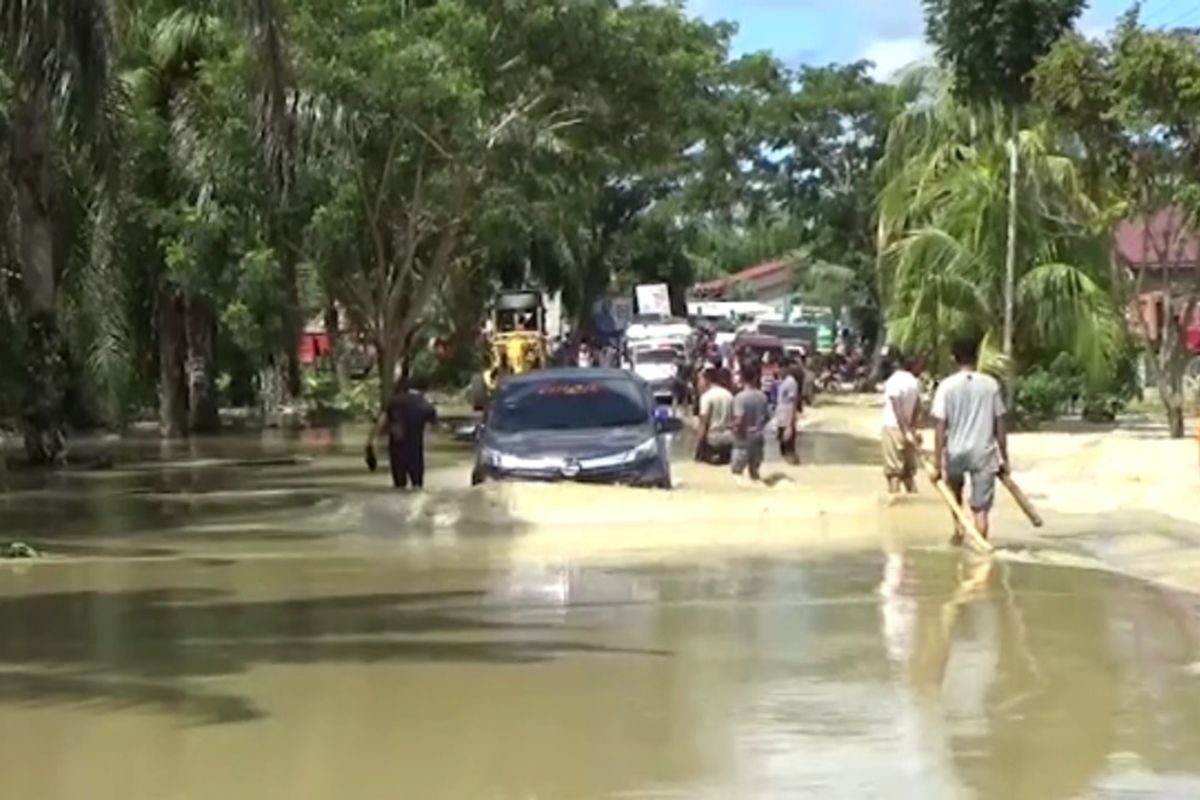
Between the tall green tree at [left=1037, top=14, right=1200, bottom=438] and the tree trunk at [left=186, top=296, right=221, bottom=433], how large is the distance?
16380 mm

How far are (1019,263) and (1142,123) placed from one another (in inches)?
309

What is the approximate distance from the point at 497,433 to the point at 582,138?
16.6 metres

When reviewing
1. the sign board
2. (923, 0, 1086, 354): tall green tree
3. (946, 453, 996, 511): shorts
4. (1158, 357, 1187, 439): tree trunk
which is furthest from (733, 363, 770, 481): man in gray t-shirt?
the sign board

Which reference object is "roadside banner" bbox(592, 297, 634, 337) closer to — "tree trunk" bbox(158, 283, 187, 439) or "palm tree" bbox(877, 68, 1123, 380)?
"tree trunk" bbox(158, 283, 187, 439)

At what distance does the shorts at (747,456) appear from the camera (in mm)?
25156

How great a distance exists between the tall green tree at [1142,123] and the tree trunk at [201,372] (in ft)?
53.7

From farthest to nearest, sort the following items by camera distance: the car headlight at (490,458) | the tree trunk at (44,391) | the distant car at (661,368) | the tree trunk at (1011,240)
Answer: the distant car at (661,368) → the tree trunk at (1011,240) → the tree trunk at (44,391) → the car headlight at (490,458)

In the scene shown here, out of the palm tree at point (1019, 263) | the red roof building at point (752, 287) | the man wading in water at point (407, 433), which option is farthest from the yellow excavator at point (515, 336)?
the red roof building at point (752, 287)

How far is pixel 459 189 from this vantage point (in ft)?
121

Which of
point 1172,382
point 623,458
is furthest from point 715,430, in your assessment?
point 1172,382

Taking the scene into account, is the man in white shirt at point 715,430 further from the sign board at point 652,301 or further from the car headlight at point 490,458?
the sign board at point 652,301

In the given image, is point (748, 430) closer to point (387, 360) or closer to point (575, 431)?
point (575, 431)

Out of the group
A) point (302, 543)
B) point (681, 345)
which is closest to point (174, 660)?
point (302, 543)

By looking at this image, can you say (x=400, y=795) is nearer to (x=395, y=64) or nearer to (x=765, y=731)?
(x=765, y=731)
